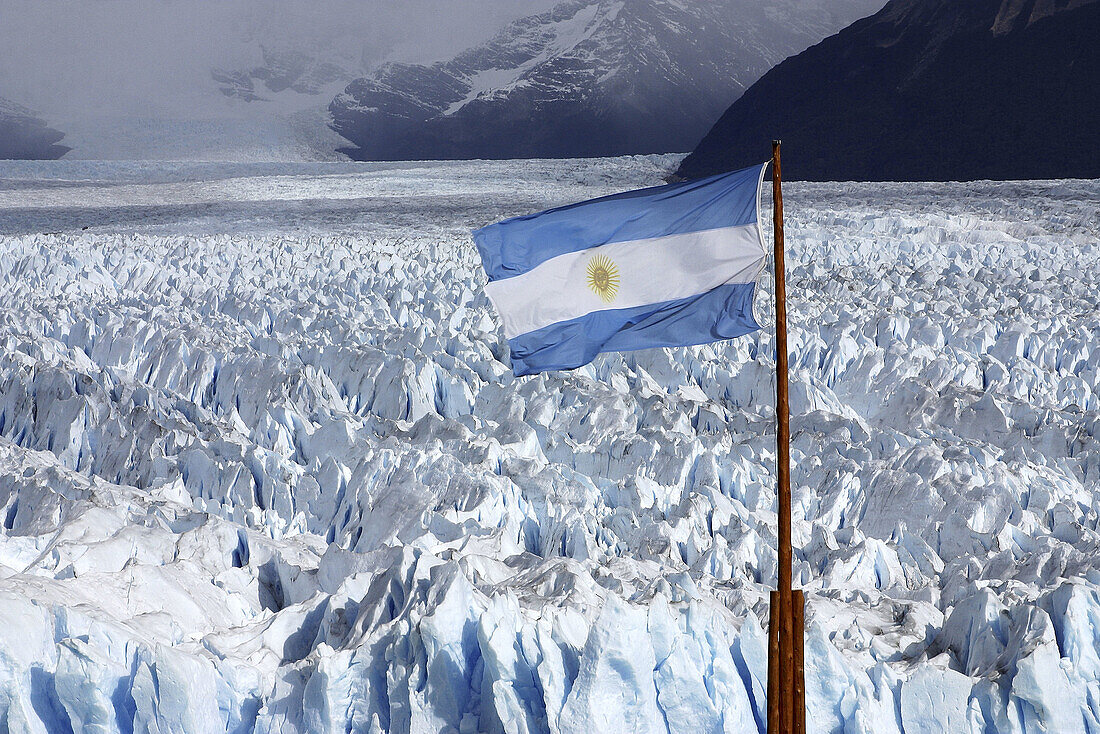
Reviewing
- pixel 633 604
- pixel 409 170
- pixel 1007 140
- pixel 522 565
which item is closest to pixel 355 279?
pixel 522 565

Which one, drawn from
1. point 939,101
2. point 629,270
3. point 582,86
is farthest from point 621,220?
point 582,86

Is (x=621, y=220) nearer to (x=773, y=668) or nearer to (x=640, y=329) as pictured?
(x=640, y=329)

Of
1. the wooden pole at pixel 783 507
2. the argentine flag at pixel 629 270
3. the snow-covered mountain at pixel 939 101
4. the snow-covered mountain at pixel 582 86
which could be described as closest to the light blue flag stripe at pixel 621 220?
the argentine flag at pixel 629 270

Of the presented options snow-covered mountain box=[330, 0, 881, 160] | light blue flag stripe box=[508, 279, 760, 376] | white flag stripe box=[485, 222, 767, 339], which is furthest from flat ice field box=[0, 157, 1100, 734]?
snow-covered mountain box=[330, 0, 881, 160]

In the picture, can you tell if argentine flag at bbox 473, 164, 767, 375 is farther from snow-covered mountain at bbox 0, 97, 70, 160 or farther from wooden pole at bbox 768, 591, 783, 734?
snow-covered mountain at bbox 0, 97, 70, 160

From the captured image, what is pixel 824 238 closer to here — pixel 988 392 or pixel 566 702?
pixel 988 392

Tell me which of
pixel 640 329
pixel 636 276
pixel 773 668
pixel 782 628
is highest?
pixel 636 276

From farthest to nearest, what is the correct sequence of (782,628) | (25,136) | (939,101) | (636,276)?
(25,136), (939,101), (636,276), (782,628)
